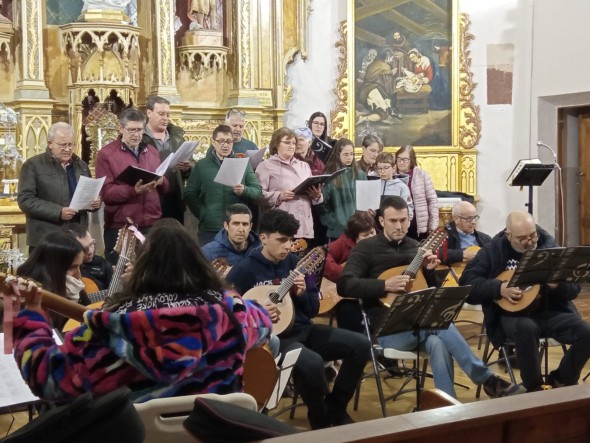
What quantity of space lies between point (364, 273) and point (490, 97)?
681 cm

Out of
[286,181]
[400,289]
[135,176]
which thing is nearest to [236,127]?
[286,181]

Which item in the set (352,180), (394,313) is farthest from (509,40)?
(394,313)

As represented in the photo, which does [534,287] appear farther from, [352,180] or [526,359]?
[352,180]

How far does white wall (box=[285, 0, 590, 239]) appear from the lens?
11.3 metres

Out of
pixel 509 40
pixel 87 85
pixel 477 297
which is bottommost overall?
pixel 477 297

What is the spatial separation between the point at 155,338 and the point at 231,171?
385cm

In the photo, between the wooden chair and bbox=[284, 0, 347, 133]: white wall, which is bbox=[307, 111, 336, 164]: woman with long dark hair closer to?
bbox=[284, 0, 347, 133]: white wall

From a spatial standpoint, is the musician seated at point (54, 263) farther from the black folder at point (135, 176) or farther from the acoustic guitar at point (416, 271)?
the acoustic guitar at point (416, 271)

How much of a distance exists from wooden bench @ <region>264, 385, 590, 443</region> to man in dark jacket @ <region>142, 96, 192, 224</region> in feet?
16.1

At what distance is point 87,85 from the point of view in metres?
8.94

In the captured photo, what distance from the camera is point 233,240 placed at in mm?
5871

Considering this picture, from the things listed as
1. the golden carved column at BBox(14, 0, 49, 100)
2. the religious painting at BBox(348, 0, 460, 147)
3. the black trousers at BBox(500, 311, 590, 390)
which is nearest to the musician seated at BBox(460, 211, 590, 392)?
the black trousers at BBox(500, 311, 590, 390)

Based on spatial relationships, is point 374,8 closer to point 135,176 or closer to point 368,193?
point 368,193

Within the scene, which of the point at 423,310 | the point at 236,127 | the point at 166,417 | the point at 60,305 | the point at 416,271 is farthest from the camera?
the point at 236,127
